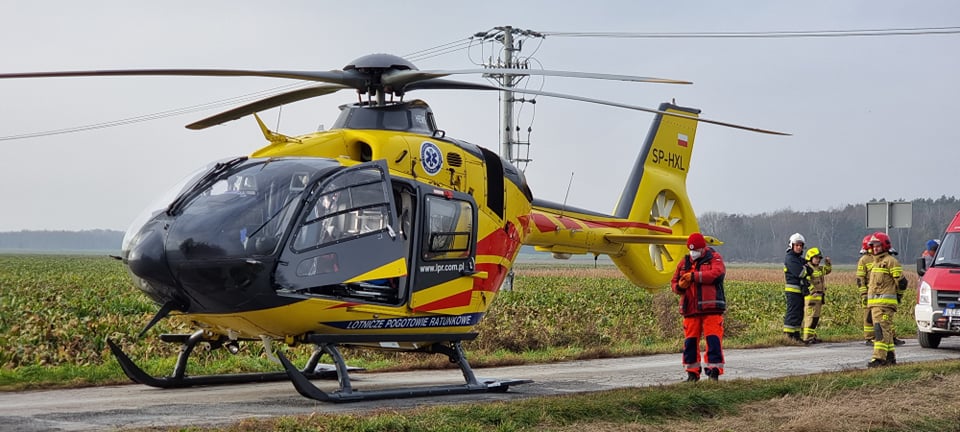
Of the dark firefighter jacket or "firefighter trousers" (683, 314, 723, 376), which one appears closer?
"firefighter trousers" (683, 314, 723, 376)

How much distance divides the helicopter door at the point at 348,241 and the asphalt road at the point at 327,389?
4.01ft

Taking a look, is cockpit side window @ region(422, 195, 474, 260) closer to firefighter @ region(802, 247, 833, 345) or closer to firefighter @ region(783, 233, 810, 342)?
firefighter @ region(783, 233, 810, 342)

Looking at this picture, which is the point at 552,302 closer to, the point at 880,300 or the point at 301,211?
the point at 880,300

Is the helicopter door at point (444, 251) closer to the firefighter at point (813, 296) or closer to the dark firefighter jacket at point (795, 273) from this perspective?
the dark firefighter jacket at point (795, 273)

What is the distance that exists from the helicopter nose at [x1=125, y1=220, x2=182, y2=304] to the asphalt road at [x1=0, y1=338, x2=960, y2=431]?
113 centimetres

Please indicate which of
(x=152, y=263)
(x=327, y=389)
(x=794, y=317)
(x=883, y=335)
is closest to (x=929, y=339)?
(x=794, y=317)

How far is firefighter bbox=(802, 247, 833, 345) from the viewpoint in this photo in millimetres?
19406

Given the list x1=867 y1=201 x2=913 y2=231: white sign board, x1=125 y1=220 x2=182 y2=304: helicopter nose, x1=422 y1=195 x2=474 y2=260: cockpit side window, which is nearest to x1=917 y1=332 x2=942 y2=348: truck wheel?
x1=867 y1=201 x2=913 y2=231: white sign board

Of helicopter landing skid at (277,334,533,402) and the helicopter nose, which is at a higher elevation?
the helicopter nose

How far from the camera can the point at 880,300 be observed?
15.3 m

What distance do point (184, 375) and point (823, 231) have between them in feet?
324

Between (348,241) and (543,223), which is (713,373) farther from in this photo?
(348,241)

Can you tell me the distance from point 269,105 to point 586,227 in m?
5.83

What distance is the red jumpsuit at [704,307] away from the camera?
1220 centimetres
